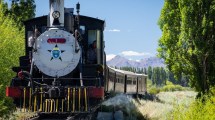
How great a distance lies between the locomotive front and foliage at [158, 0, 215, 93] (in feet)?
29.1

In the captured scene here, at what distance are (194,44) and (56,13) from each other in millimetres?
9969

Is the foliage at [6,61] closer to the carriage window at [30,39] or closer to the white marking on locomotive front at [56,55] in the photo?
the carriage window at [30,39]

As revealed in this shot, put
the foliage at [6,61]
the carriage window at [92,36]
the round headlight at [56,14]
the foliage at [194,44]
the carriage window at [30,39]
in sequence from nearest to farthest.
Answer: the round headlight at [56,14] < the carriage window at [30,39] < the carriage window at [92,36] < the foliage at [6,61] < the foliage at [194,44]

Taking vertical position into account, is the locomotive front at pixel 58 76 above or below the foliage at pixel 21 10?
below

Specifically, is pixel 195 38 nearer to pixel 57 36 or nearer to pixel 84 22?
pixel 84 22

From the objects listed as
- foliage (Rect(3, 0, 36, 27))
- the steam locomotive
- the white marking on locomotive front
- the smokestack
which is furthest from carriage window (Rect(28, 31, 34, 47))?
foliage (Rect(3, 0, 36, 27))

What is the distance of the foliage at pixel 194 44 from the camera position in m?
19.3

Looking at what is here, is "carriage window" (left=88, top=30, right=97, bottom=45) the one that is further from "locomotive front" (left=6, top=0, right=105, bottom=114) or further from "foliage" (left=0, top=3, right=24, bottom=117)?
"foliage" (left=0, top=3, right=24, bottom=117)

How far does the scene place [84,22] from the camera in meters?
12.8

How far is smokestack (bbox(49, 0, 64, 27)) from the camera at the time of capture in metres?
11.3


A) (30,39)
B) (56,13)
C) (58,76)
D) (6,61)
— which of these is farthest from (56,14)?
(6,61)

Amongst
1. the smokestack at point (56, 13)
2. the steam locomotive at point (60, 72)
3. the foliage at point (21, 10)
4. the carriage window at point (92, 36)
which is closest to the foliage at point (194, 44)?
the carriage window at point (92, 36)

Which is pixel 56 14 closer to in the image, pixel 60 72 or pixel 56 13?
pixel 56 13

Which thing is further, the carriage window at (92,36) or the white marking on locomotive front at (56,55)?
the carriage window at (92,36)
